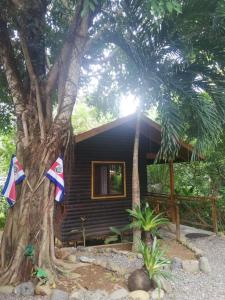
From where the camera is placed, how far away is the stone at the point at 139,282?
4.55 metres

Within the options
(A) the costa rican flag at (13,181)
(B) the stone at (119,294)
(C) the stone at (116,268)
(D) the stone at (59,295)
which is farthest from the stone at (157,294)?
(A) the costa rican flag at (13,181)

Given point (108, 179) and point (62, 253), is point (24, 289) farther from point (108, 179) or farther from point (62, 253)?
point (108, 179)

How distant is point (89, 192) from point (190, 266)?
3678mm

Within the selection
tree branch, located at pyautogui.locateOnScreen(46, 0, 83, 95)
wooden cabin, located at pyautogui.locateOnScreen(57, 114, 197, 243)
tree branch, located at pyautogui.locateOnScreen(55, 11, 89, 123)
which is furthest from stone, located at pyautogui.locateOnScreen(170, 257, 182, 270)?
tree branch, located at pyautogui.locateOnScreen(46, 0, 83, 95)

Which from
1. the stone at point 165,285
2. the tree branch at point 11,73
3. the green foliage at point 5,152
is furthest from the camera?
the green foliage at point 5,152

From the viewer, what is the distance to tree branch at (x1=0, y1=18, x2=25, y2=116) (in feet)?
18.1

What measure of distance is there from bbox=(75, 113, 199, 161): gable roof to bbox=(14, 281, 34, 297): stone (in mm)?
3260

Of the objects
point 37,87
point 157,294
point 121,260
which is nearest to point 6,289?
point 157,294

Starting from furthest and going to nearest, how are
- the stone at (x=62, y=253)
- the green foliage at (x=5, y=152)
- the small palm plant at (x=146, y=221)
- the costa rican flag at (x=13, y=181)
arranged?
1. the green foliage at (x=5, y=152)
2. the small palm plant at (x=146, y=221)
3. the stone at (x=62, y=253)
4. the costa rican flag at (x=13, y=181)

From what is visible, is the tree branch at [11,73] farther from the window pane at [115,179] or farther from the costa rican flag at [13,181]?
the window pane at [115,179]

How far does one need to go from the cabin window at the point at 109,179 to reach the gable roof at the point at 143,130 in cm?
123

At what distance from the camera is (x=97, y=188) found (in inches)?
359

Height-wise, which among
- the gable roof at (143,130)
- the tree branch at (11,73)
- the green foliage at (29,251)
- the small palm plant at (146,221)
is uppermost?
the tree branch at (11,73)

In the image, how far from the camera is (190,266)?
565 cm
